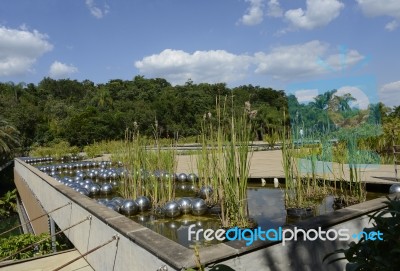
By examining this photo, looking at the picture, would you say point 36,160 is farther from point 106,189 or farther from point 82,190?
point 82,190

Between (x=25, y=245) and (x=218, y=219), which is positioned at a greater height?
(x=218, y=219)

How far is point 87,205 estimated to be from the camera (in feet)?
10.9

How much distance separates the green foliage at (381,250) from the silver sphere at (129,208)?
3125mm

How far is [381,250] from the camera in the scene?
2.99 feet

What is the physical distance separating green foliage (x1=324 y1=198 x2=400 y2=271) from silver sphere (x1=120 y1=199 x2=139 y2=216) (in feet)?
10.3

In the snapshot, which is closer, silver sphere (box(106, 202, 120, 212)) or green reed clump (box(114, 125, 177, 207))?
silver sphere (box(106, 202, 120, 212))

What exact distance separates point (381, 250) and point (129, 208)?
319 centimetres

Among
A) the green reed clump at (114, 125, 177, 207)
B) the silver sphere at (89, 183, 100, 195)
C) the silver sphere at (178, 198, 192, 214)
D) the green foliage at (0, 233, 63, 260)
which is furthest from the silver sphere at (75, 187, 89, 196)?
the silver sphere at (178, 198, 192, 214)

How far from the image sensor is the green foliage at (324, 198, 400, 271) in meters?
0.86

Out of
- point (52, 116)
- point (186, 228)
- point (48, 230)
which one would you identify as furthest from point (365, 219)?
point (52, 116)

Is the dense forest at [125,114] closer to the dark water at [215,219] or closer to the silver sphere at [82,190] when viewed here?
the silver sphere at [82,190]

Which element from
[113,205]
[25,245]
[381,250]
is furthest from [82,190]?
[381,250]

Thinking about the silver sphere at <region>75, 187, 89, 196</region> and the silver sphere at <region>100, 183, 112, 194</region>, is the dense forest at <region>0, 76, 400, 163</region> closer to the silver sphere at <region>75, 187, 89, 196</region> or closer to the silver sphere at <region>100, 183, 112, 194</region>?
the silver sphere at <region>100, 183, 112, 194</region>

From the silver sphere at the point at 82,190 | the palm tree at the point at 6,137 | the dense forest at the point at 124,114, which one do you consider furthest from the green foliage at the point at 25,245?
the palm tree at the point at 6,137
